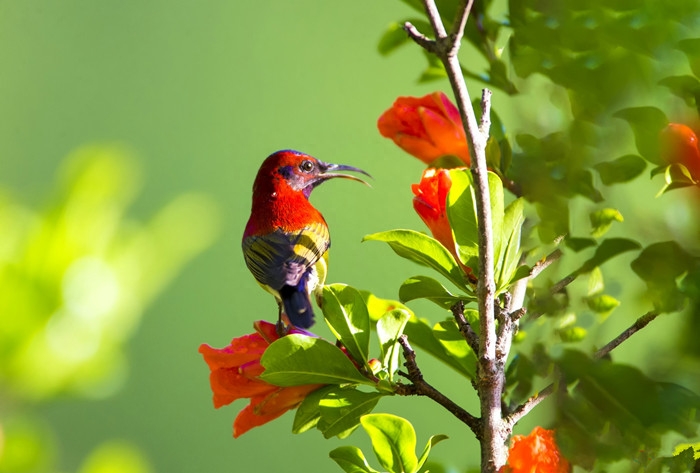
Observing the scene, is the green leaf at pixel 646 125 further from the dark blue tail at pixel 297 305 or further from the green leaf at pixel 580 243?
the dark blue tail at pixel 297 305

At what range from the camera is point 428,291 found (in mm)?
404

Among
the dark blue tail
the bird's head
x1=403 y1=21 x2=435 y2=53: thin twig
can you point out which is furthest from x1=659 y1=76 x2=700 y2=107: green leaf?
the bird's head

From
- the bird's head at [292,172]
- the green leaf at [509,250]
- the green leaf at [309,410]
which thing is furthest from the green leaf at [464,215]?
the bird's head at [292,172]

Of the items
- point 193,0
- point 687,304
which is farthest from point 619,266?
point 193,0

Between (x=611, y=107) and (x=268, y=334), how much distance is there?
1.03ft

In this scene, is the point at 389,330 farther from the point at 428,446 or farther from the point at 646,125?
the point at 646,125

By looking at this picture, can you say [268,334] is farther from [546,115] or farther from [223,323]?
[223,323]

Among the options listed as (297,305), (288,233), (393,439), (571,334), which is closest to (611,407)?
(571,334)

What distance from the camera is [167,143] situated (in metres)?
2.26

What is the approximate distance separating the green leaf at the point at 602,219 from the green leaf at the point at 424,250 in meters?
0.18

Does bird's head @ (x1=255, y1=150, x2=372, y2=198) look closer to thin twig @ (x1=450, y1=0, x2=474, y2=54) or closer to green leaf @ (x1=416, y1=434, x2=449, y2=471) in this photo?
green leaf @ (x1=416, y1=434, x2=449, y2=471)

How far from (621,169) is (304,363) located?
230 mm

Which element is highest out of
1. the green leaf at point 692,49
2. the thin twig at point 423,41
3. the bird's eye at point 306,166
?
the bird's eye at point 306,166

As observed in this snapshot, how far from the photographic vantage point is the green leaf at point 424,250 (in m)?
0.39
